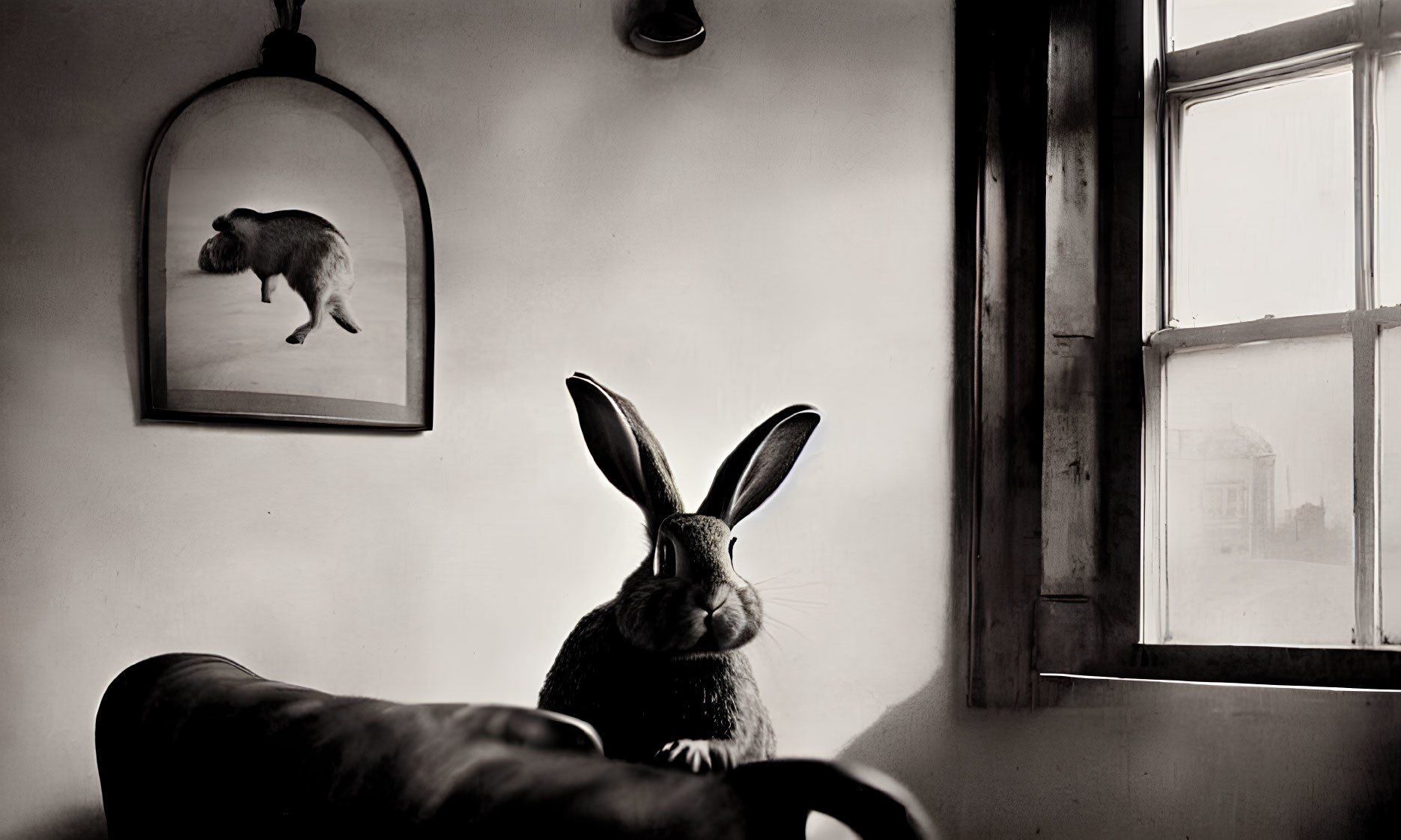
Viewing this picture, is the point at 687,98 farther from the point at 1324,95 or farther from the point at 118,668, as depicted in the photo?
the point at 118,668

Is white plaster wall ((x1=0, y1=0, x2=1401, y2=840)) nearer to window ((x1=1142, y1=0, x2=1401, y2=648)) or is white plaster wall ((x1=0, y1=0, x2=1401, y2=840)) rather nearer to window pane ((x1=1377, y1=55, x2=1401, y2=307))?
window ((x1=1142, y1=0, x2=1401, y2=648))

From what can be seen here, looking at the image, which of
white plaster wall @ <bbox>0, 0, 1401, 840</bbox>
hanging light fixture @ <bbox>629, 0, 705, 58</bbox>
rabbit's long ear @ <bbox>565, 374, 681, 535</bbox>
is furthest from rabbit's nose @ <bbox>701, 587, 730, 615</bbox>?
hanging light fixture @ <bbox>629, 0, 705, 58</bbox>

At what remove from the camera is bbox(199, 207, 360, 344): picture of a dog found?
132cm

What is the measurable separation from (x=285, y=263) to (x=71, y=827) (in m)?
0.72

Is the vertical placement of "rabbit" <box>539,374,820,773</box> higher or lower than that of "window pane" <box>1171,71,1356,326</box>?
lower

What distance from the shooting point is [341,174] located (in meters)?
1.39

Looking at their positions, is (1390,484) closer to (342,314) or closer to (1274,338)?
(1274,338)

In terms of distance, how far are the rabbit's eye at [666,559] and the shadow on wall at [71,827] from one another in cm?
72

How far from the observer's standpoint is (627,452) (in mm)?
1372

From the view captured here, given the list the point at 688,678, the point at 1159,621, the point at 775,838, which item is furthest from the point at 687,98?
the point at 775,838

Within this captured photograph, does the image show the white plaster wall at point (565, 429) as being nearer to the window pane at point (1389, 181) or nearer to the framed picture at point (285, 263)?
the framed picture at point (285, 263)

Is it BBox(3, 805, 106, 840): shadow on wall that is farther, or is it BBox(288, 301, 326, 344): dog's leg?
BBox(288, 301, 326, 344): dog's leg

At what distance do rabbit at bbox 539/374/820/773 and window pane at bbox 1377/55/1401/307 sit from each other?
0.95 metres

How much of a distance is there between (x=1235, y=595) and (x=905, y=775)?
0.56 metres
